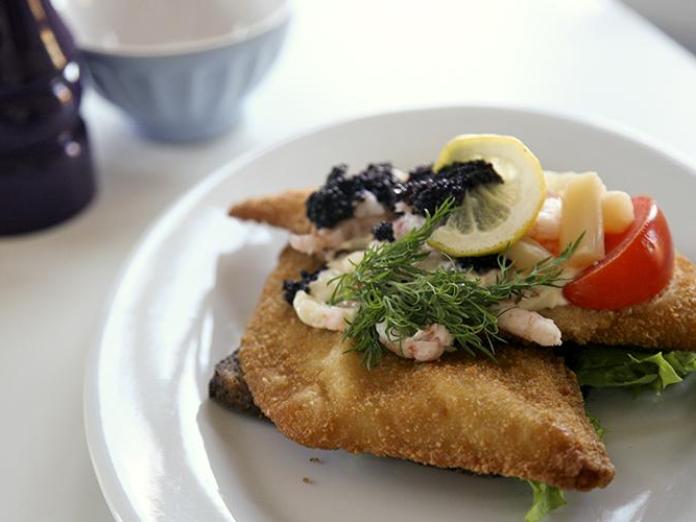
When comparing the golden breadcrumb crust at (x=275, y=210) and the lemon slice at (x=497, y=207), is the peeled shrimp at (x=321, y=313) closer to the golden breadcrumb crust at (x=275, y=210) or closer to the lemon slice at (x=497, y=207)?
the lemon slice at (x=497, y=207)

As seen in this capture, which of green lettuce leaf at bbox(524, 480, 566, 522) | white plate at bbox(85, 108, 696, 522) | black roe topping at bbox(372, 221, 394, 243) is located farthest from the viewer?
black roe topping at bbox(372, 221, 394, 243)

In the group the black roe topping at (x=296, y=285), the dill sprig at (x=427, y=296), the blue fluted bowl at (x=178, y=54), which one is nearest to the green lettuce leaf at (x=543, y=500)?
the dill sprig at (x=427, y=296)

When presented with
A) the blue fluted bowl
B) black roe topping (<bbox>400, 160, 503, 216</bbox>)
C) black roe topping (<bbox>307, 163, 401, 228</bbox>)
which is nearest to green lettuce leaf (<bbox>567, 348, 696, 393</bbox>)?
black roe topping (<bbox>400, 160, 503, 216</bbox>)

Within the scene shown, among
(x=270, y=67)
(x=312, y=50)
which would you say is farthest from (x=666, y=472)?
(x=312, y=50)

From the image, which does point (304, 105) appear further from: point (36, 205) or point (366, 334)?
point (366, 334)

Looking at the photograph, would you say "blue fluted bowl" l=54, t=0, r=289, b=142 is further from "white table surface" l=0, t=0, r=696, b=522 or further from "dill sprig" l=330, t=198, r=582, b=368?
"dill sprig" l=330, t=198, r=582, b=368
